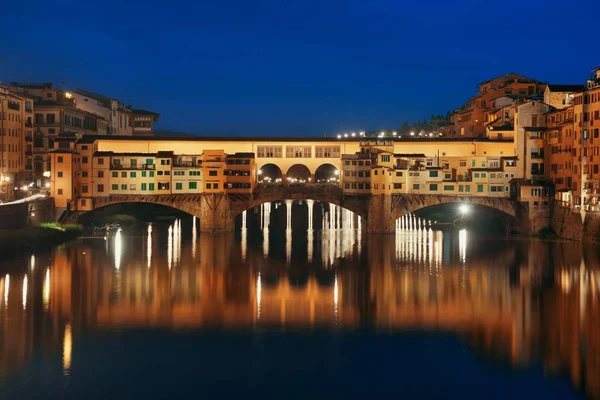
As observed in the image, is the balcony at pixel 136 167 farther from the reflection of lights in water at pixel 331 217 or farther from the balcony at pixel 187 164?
the reflection of lights in water at pixel 331 217

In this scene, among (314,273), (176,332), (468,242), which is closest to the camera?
(176,332)

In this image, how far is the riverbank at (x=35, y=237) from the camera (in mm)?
35656

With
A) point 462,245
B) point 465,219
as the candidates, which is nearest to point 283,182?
point 462,245

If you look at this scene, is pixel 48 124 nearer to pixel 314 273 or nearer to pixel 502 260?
pixel 314 273

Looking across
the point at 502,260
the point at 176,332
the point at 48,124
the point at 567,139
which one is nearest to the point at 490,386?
the point at 176,332

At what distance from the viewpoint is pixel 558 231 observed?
43750 millimetres

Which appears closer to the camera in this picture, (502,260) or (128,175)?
(502,260)

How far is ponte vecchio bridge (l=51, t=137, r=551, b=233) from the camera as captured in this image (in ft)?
152

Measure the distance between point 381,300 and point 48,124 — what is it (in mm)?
36993

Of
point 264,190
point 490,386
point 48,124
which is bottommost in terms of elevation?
point 490,386

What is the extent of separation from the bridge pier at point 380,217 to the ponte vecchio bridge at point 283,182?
0.20 feet

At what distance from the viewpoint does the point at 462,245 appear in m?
41.5

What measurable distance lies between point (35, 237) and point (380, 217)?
1989cm

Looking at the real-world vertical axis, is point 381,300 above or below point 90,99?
below
